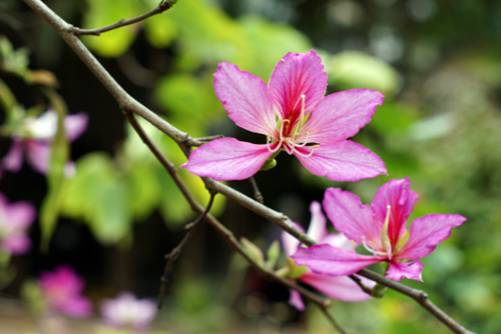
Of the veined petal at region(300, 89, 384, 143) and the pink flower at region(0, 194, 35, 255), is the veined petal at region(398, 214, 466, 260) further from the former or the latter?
the pink flower at region(0, 194, 35, 255)

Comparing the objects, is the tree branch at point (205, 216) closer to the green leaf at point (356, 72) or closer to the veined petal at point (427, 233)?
the veined petal at point (427, 233)

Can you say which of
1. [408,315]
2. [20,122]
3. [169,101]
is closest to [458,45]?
[408,315]

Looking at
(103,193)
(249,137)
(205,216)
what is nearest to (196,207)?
(205,216)

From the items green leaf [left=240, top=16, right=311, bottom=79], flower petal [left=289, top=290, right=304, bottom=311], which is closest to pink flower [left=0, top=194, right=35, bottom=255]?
green leaf [left=240, top=16, right=311, bottom=79]

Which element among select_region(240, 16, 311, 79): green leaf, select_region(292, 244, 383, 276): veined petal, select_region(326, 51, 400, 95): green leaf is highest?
select_region(292, 244, 383, 276): veined petal

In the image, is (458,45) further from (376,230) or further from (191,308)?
(376,230)
